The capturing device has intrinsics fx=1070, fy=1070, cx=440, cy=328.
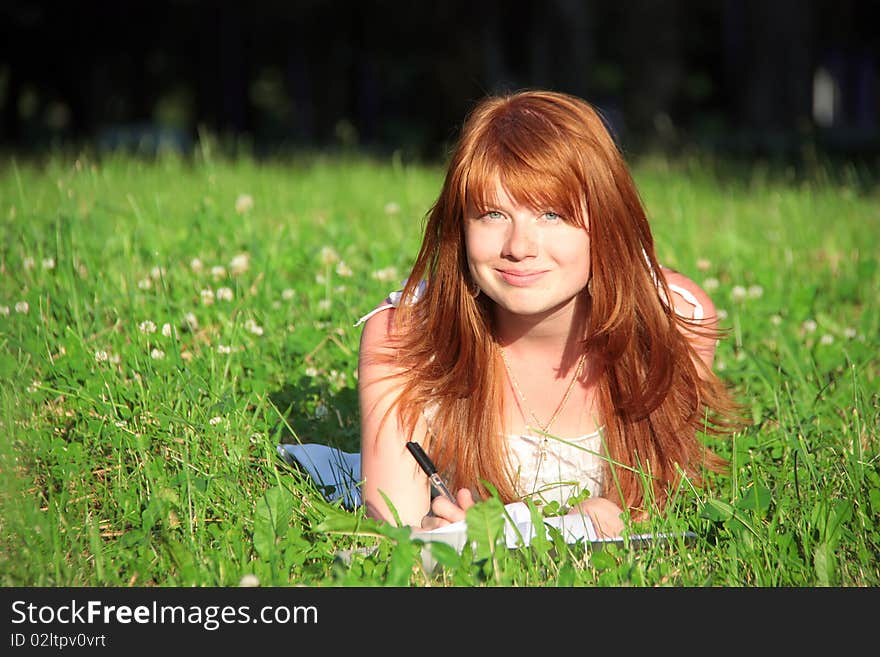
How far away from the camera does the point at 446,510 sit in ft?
8.87

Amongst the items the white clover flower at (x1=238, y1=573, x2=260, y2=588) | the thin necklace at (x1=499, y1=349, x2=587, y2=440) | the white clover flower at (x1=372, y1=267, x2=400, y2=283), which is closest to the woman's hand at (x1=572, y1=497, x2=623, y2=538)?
the thin necklace at (x1=499, y1=349, x2=587, y2=440)

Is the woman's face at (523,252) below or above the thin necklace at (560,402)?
above

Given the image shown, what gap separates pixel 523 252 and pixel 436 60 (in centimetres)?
1398

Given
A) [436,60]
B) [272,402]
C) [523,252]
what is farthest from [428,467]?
[436,60]

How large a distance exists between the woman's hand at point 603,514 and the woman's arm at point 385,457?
1.40 ft

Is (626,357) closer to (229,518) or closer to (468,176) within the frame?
(468,176)

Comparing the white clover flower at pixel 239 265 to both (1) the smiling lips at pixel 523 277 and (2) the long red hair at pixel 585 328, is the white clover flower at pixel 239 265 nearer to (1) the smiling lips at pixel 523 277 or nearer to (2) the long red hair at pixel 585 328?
(2) the long red hair at pixel 585 328

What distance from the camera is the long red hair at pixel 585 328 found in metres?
2.70

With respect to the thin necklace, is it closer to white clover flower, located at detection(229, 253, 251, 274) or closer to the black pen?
Result: the black pen

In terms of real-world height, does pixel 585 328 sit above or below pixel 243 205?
above

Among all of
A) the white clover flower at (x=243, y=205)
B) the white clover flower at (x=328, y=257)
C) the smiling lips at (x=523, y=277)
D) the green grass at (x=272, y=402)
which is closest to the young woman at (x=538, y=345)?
the smiling lips at (x=523, y=277)

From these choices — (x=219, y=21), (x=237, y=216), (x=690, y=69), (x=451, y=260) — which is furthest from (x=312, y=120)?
(x=451, y=260)

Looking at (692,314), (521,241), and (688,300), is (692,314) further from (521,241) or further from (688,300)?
(521,241)

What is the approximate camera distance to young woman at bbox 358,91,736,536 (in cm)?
271
